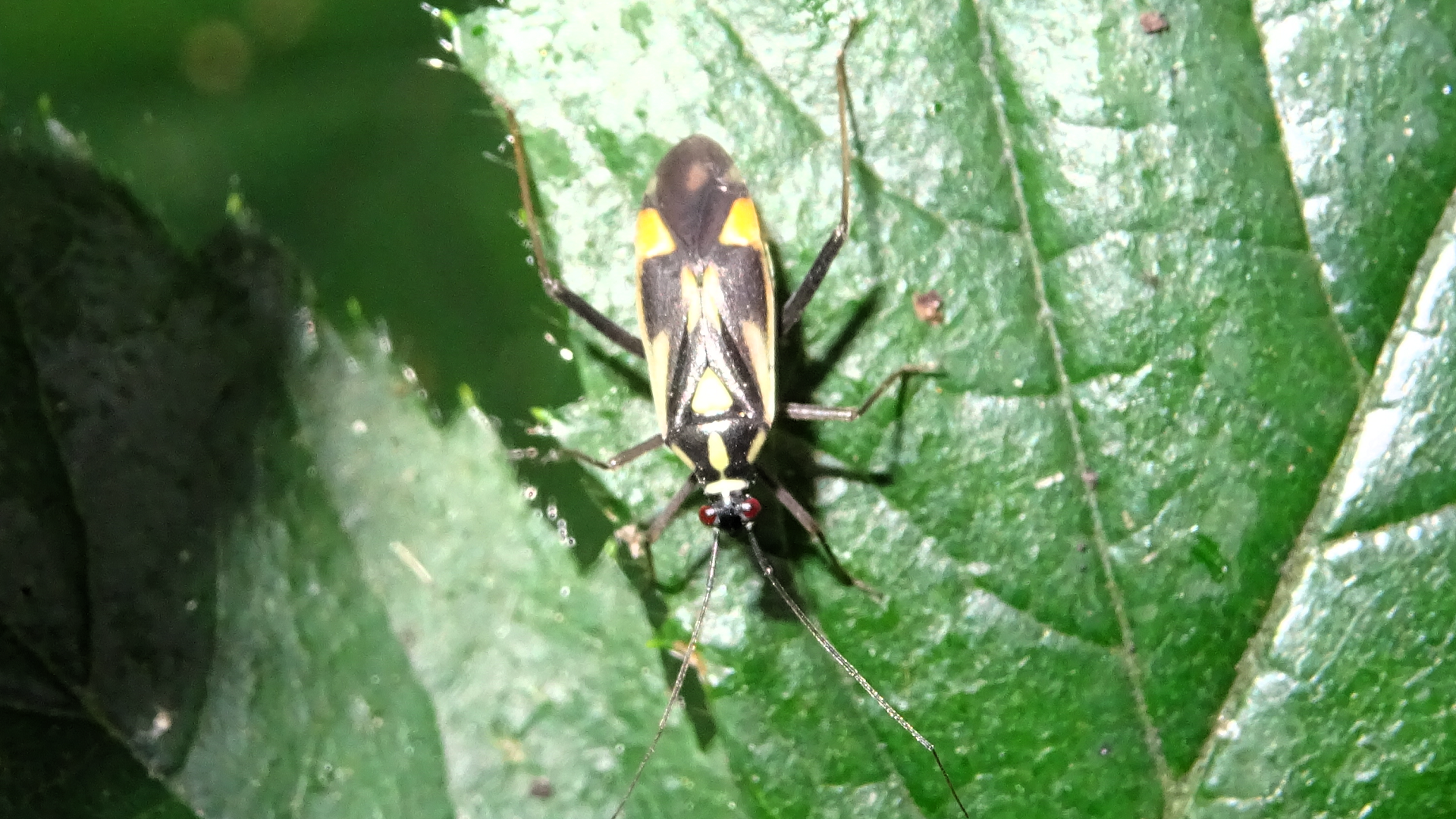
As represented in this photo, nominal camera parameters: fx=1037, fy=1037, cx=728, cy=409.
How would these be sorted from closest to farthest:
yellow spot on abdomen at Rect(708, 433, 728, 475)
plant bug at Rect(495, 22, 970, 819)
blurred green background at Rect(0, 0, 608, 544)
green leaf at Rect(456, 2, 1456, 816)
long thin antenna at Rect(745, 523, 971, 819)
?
green leaf at Rect(456, 2, 1456, 816) → long thin antenna at Rect(745, 523, 971, 819) → plant bug at Rect(495, 22, 970, 819) → yellow spot on abdomen at Rect(708, 433, 728, 475) → blurred green background at Rect(0, 0, 608, 544)

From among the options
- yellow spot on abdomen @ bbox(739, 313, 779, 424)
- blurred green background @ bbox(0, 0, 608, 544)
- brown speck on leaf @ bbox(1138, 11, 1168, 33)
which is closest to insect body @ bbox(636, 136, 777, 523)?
yellow spot on abdomen @ bbox(739, 313, 779, 424)

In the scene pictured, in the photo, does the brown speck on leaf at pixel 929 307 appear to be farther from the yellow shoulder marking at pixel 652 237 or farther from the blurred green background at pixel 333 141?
the blurred green background at pixel 333 141

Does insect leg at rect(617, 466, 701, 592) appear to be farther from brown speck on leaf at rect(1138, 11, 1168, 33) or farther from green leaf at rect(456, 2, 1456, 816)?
brown speck on leaf at rect(1138, 11, 1168, 33)

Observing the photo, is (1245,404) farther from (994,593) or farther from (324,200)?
(324,200)

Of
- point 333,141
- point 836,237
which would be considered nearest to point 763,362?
point 836,237

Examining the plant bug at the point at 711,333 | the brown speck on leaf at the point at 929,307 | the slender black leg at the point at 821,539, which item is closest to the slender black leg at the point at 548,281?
the plant bug at the point at 711,333

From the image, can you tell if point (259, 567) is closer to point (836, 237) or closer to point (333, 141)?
point (333, 141)

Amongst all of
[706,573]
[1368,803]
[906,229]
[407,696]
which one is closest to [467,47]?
[906,229]
